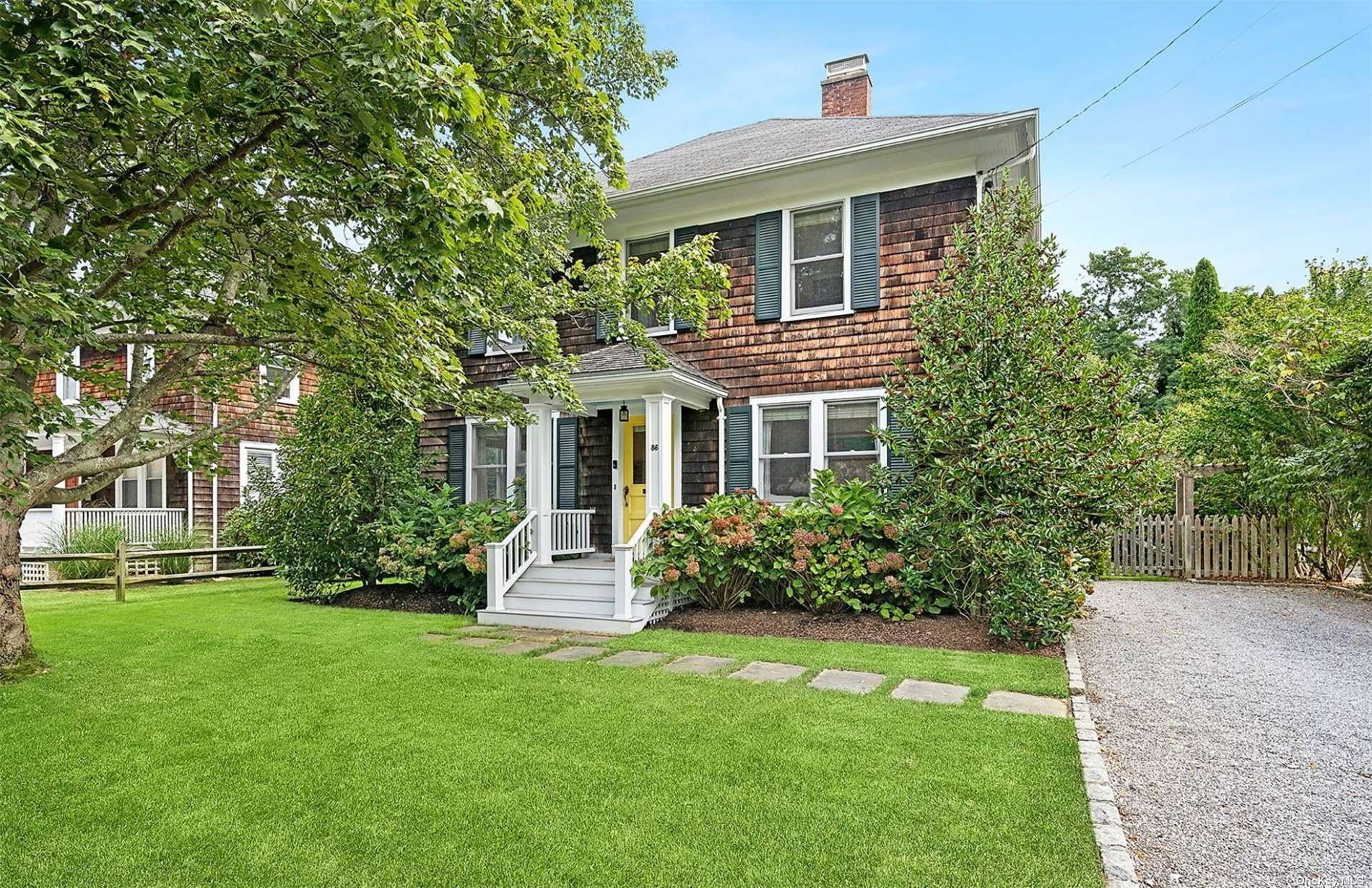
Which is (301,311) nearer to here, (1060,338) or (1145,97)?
(1060,338)

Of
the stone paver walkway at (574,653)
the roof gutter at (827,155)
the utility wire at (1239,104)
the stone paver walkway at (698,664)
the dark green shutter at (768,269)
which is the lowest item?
the stone paver walkway at (574,653)

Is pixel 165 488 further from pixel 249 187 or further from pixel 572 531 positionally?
pixel 249 187

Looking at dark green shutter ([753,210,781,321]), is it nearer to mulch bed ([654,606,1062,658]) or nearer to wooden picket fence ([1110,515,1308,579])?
mulch bed ([654,606,1062,658])

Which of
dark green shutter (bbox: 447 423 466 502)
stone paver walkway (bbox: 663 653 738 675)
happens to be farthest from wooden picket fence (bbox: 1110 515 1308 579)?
dark green shutter (bbox: 447 423 466 502)

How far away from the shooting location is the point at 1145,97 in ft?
28.9

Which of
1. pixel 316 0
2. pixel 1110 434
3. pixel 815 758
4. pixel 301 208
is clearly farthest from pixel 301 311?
pixel 1110 434

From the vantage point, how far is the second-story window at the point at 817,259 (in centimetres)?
912

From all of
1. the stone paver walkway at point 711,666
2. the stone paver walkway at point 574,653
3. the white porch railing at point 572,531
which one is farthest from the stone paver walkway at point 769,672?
the white porch railing at point 572,531

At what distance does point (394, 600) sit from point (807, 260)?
7172 mm

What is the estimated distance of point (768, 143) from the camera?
10.6 meters

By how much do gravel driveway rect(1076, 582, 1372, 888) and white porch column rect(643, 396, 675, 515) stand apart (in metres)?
4.64

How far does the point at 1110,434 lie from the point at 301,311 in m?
6.65

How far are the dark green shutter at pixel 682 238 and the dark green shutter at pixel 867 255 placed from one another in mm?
2263

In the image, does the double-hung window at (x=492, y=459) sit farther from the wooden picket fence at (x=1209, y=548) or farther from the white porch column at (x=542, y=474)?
the wooden picket fence at (x=1209, y=548)
